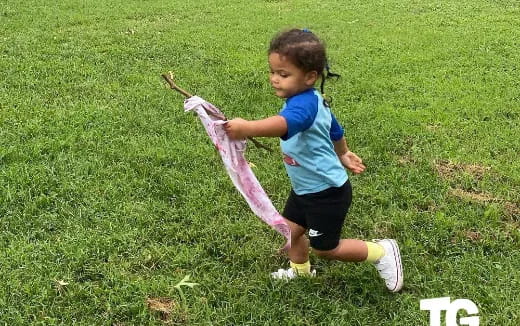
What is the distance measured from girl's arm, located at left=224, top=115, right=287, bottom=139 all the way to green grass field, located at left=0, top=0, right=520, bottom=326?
3.02 feet

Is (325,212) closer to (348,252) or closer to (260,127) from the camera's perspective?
(348,252)

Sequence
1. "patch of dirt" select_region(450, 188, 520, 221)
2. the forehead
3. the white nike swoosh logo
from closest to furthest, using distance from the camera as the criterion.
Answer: the forehead → the white nike swoosh logo → "patch of dirt" select_region(450, 188, 520, 221)

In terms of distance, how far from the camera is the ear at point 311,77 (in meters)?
2.41

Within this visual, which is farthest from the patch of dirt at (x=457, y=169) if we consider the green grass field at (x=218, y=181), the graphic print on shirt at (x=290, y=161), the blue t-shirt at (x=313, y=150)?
the graphic print on shirt at (x=290, y=161)

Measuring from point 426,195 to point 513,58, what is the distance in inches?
134

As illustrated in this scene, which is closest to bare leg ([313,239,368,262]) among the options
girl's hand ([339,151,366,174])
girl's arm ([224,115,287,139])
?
girl's hand ([339,151,366,174])

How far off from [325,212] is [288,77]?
638 mm

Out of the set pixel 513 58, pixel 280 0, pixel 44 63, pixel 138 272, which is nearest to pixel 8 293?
pixel 138 272

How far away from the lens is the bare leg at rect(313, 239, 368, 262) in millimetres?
2844

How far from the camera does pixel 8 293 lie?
2.81 metres

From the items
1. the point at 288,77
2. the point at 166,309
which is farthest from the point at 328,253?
the point at 288,77

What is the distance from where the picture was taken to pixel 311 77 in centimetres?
242

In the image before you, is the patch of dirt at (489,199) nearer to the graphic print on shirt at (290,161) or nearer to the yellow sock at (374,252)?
the yellow sock at (374,252)

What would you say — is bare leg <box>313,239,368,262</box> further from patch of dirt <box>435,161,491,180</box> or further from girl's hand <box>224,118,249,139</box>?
patch of dirt <box>435,161,491,180</box>
